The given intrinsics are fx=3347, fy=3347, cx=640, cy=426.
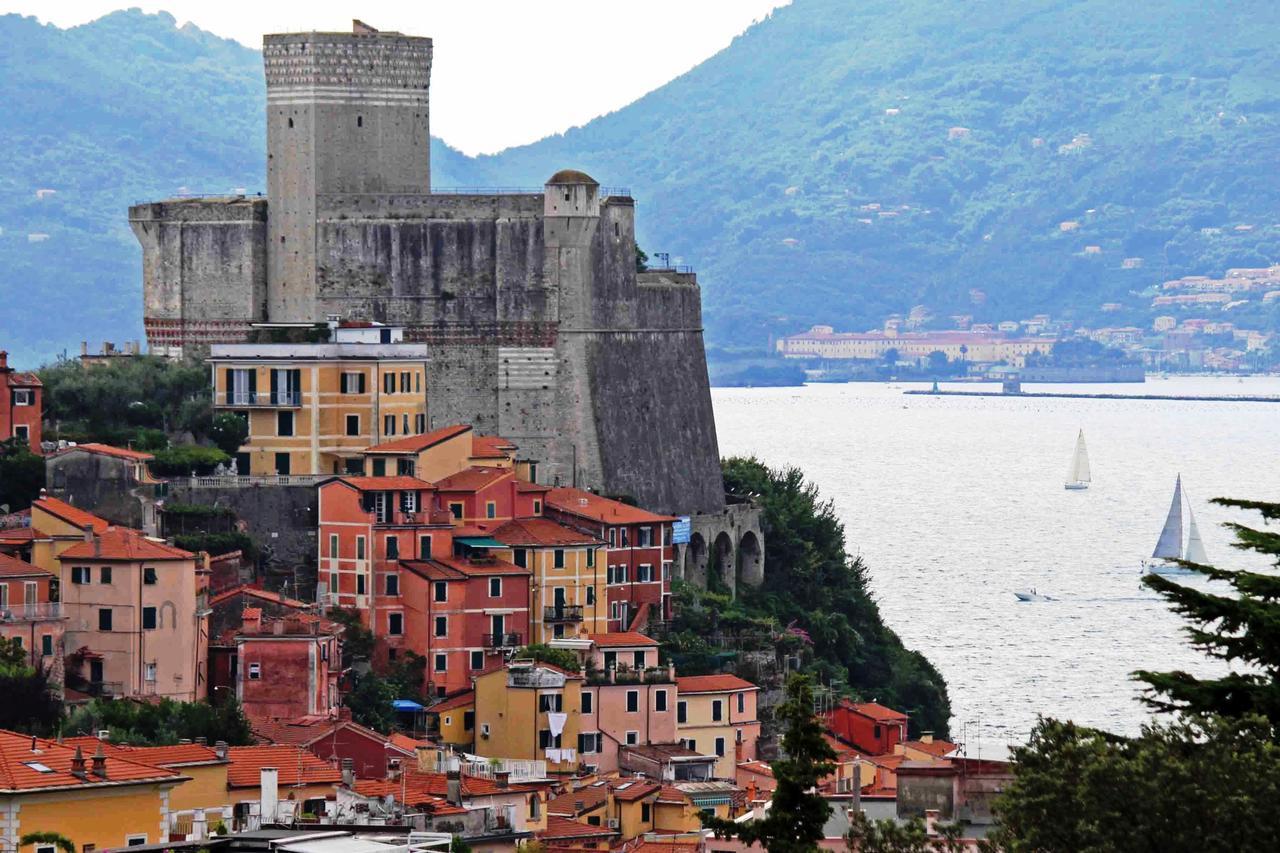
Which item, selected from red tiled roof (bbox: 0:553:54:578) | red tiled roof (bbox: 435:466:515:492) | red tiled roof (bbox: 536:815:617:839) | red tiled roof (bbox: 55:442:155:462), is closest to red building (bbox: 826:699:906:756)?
red tiled roof (bbox: 435:466:515:492)

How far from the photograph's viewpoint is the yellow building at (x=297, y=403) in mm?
62688

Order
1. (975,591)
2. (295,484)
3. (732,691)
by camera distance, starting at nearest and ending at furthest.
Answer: (732,691) < (295,484) < (975,591)

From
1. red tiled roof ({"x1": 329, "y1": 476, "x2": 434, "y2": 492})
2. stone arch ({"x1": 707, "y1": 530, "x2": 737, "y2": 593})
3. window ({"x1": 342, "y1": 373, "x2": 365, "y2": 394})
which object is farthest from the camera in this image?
stone arch ({"x1": 707, "y1": 530, "x2": 737, "y2": 593})

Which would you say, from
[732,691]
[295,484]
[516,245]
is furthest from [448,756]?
[516,245]

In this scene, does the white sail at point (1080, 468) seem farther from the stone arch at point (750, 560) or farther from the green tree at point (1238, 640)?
the green tree at point (1238, 640)

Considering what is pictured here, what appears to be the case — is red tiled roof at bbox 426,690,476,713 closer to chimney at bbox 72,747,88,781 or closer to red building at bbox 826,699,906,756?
red building at bbox 826,699,906,756

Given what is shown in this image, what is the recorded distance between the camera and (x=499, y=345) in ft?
231

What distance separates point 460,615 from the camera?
56531 mm

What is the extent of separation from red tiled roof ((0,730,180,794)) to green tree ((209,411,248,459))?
87.3 ft

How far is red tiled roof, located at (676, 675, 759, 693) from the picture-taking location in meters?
56.0

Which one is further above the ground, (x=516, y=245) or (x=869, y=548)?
(x=516, y=245)

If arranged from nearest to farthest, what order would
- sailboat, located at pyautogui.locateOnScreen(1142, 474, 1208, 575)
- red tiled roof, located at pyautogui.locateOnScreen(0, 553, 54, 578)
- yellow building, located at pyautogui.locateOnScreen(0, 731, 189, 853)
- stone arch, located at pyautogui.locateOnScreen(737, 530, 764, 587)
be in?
yellow building, located at pyautogui.locateOnScreen(0, 731, 189, 853) < red tiled roof, located at pyautogui.locateOnScreen(0, 553, 54, 578) < stone arch, located at pyautogui.locateOnScreen(737, 530, 764, 587) < sailboat, located at pyautogui.locateOnScreen(1142, 474, 1208, 575)

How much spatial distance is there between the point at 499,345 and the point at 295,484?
1065 centimetres

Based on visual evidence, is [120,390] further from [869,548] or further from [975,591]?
[869,548]
